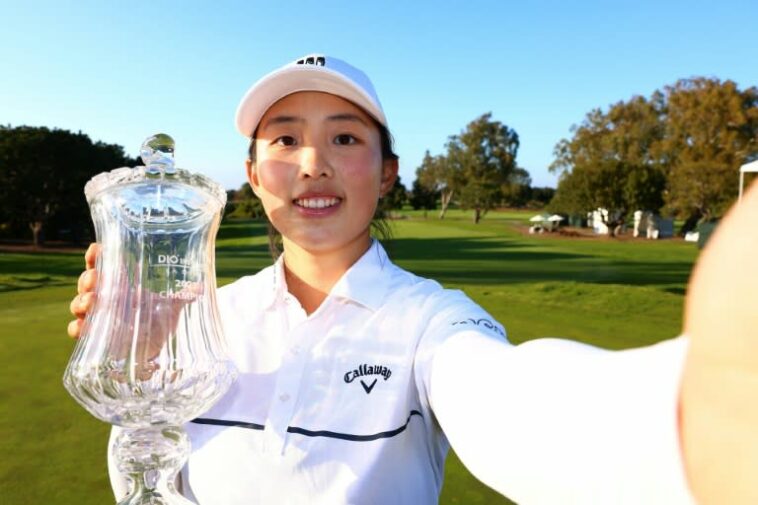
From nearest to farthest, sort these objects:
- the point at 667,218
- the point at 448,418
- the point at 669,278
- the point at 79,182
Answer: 1. the point at 448,418
2. the point at 669,278
3. the point at 79,182
4. the point at 667,218

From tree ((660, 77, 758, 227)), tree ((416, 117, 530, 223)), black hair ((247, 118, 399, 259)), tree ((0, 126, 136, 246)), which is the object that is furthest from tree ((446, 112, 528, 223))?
black hair ((247, 118, 399, 259))

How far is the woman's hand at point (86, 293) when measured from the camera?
128 cm

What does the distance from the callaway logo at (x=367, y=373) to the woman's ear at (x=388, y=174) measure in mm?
582

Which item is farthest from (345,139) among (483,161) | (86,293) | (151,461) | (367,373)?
(483,161)

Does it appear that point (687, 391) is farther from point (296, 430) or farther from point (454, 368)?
point (296, 430)

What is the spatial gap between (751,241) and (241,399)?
127cm

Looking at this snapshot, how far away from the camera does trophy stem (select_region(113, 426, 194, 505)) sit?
1.11m

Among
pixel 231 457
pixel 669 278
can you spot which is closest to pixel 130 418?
pixel 231 457

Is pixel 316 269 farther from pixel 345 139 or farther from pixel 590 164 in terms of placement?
pixel 590 164

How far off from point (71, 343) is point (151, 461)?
5.10 metres

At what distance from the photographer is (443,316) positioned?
1.39 m

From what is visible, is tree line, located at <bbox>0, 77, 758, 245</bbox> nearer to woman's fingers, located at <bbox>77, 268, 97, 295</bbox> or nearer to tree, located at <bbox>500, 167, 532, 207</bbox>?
tree, located at <bbox>500, 167, 532, 207</bbox>

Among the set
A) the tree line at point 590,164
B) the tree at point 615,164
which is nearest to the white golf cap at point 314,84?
the tree line at point 590,164

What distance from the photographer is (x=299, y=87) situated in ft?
4.95
